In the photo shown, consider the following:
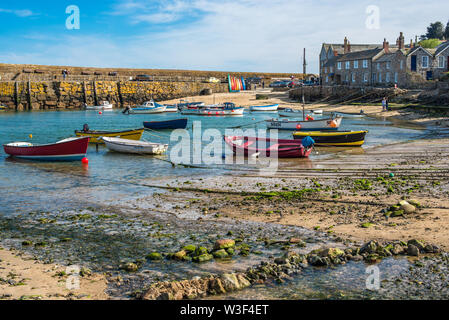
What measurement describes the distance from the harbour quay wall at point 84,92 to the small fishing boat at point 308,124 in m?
51.1

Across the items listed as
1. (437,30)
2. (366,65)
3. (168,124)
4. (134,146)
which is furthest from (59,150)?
(437,30)

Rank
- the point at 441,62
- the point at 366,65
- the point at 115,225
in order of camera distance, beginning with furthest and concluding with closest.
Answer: the point at 366,65 → the point at 441,62 → the point at 115,225

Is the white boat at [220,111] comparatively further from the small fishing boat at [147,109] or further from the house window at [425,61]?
the house window at [425,61]

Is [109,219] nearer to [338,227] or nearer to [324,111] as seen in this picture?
[338,227]

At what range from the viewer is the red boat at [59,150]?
25.7 metres

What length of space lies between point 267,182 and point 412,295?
11.0m

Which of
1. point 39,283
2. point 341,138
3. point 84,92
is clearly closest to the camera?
point 39,283

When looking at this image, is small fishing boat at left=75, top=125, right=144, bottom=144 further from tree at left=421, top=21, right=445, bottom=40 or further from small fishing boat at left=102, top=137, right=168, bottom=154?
tree at left=421, top=21, right=445, bottom=40

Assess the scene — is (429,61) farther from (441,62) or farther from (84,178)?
(84,178)

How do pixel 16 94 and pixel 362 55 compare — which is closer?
pixel 362 55

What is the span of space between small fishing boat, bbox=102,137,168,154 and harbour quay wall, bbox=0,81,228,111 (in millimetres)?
56149

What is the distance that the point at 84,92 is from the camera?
274 feet

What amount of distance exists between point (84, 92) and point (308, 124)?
57.6m

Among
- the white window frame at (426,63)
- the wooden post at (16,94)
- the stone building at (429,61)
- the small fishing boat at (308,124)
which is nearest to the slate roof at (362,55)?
the stone building at (429,61)
